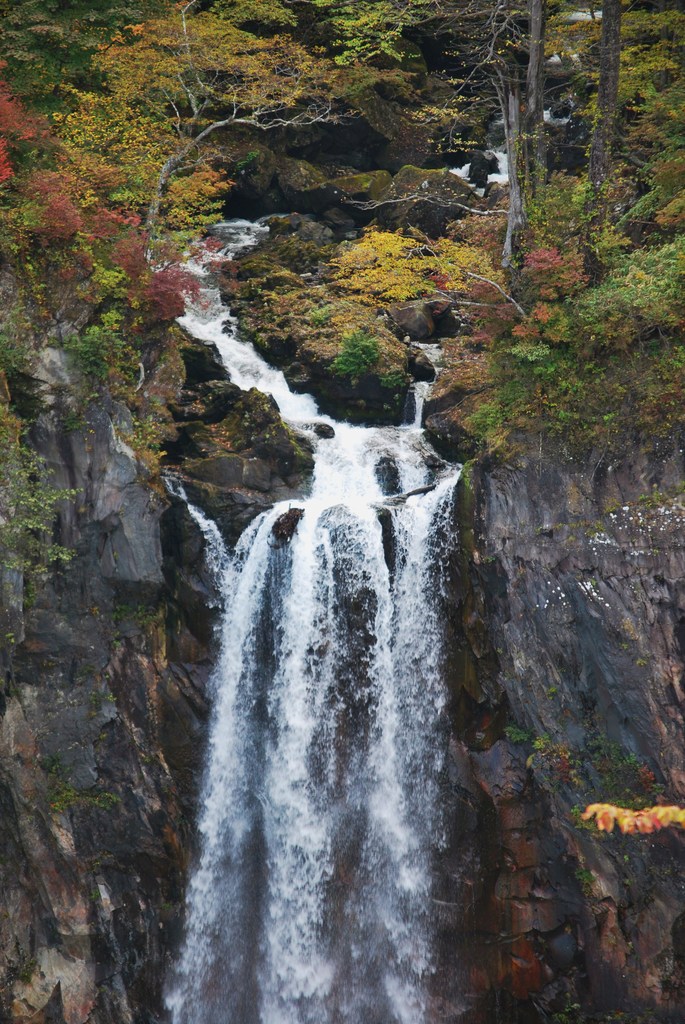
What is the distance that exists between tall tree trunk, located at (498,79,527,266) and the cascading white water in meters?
5.35

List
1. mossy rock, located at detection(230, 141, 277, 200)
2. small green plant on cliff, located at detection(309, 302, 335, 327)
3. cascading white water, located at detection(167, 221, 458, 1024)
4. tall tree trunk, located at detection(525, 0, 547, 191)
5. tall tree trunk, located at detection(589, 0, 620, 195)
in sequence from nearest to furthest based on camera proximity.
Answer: cascading white water, located at detection(167, 221, 458, 1024) < tall tree trunk, located at detection(589, 0, 620, 195) < tall tree trunk, located at detection(525, 0, 547, 191) < small green plant on cliff, located at detection(309, 302, 335, 327) < mossy rock, located at detection(230, 141, 277, 200)

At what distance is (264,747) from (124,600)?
3931 mm

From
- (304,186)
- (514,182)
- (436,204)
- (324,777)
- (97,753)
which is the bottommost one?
(324,777)

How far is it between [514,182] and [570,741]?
11377mm

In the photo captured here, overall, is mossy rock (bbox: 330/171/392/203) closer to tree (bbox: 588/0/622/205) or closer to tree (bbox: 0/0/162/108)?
tree (bbox: 0/0/162/108)

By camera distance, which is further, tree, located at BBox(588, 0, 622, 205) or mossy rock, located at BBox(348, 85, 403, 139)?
mossy rock, located at BBox(348, 85, 403, 139)

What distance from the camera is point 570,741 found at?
14.9 m

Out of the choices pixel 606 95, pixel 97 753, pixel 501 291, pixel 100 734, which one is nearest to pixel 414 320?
pixel 501 291

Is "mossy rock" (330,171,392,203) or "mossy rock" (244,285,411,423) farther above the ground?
"mossy rock" (330,171,392,203)

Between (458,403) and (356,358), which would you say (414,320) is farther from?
(458,403)

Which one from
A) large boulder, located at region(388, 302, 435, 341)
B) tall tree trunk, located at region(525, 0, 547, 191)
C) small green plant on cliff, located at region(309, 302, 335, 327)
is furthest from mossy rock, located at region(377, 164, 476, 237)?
tall tree trunk, located at region(525, 0, 547, 191)

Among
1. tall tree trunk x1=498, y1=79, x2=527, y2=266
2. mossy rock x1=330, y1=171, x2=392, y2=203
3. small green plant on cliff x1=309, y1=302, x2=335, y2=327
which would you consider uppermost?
mossy rock x1=330, y1=171, x2=392, y2=203

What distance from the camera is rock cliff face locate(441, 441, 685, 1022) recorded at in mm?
14188

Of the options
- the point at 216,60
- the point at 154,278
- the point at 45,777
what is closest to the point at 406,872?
the point at 45,777
